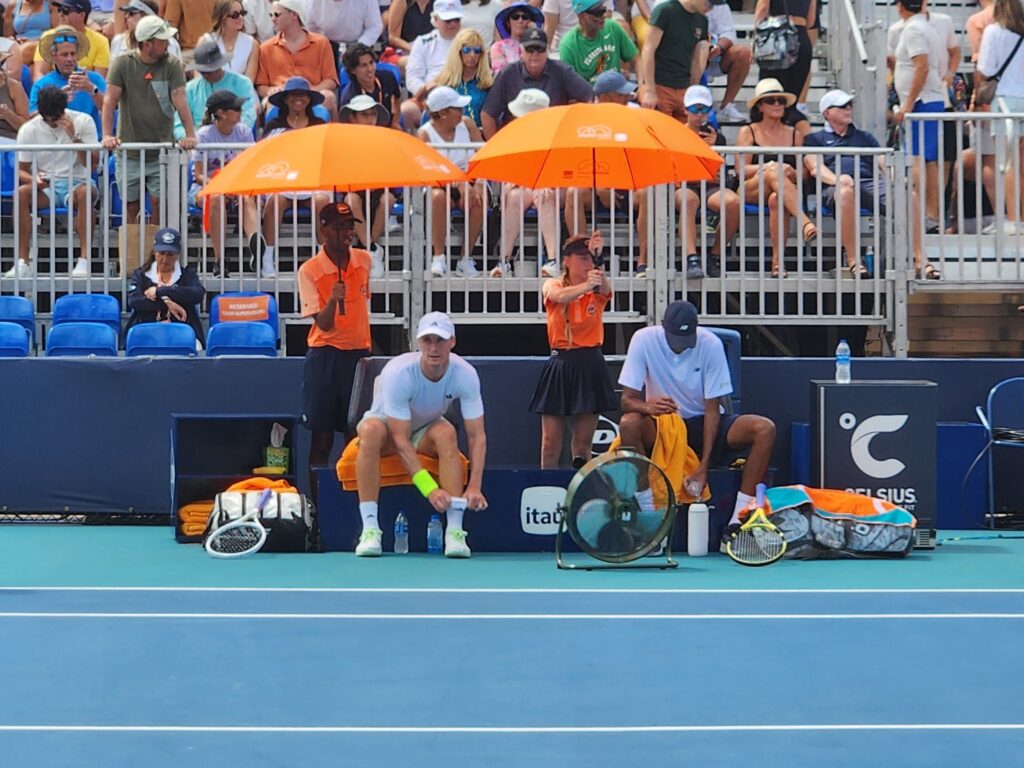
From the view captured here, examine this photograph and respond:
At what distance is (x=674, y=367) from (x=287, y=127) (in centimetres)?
510

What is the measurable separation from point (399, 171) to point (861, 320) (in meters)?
4.55

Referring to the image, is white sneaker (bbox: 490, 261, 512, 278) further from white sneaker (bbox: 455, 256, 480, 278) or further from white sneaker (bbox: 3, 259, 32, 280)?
white sneaker (bbox: 3, 259, 32, 280)

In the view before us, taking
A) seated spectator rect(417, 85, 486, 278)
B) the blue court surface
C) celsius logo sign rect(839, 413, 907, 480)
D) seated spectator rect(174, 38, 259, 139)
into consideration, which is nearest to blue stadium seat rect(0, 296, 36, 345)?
seated spectator rect(174, 38, 259, 139)

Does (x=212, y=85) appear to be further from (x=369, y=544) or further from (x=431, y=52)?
(x=369, y=544)

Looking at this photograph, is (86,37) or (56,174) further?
(86,37)

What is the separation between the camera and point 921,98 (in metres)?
17.1

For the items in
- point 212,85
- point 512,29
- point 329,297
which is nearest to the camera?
point 329,297

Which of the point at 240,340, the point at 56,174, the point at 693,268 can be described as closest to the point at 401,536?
the point at 240,340

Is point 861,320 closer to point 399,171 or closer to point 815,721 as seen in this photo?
point 399,171

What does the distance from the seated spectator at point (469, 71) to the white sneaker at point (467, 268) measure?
5.78 feet

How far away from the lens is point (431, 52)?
17750mm

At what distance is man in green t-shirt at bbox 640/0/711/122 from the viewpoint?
16797 mm

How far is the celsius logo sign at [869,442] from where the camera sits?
12.8 metres

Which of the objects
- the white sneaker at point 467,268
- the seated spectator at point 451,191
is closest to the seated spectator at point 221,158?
the seated spectator at point 451,191
